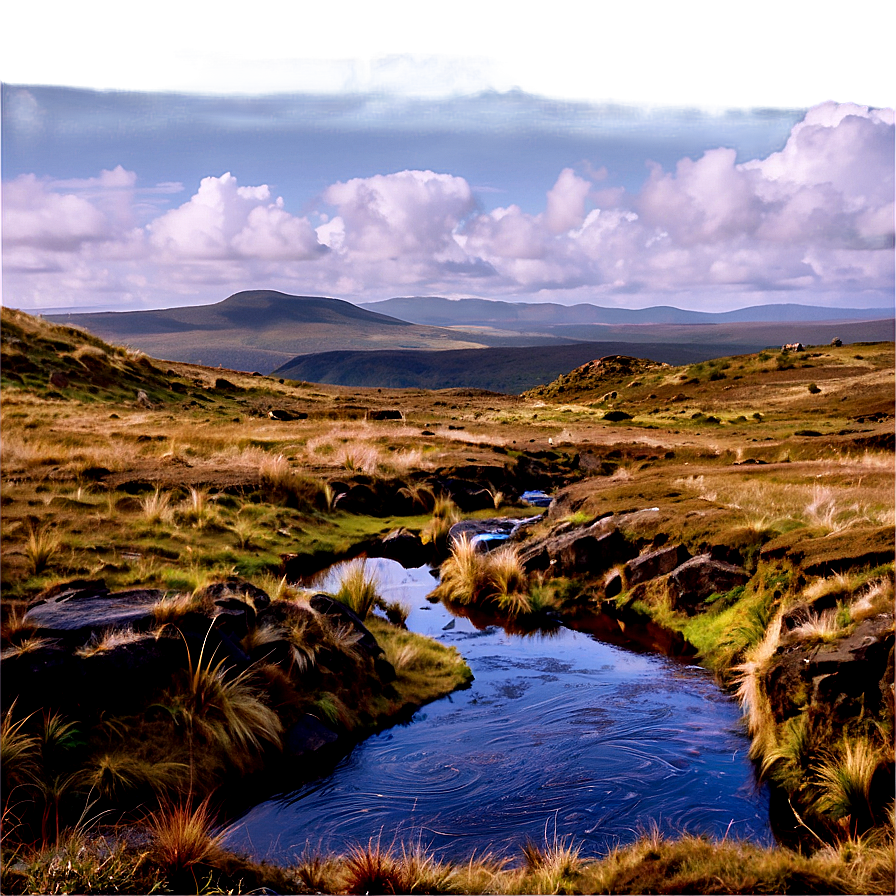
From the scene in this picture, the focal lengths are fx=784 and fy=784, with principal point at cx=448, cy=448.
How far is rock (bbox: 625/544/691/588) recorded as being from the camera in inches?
591

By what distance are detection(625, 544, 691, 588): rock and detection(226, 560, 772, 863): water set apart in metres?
2.94

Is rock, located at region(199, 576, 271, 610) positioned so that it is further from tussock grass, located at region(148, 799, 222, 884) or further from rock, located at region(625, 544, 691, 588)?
rock, located at region(625, 544, 691, 588)

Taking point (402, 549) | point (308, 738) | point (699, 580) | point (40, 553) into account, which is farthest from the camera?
point (402, 549)

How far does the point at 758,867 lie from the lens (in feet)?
19.5

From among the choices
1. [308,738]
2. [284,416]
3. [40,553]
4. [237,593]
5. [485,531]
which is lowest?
[308,738]

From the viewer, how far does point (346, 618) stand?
39.5 feet

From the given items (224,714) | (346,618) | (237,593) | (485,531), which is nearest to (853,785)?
(224,714)

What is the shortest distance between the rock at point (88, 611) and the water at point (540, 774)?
2905 millimetres

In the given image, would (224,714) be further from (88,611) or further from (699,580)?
(699,580)

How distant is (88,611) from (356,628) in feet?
12.5

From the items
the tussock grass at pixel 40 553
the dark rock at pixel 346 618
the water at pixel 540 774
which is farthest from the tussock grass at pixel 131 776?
the tussock grass at pixel 40 553

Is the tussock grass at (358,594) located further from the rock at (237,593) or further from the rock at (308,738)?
the rock at (308,738)

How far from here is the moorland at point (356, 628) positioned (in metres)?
6.48

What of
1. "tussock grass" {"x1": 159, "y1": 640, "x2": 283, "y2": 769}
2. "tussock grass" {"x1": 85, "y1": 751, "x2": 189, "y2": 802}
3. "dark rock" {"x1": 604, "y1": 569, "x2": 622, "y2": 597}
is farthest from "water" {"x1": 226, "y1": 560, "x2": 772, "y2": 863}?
"dark rock" {"x1": 604, "y1": 569, "x2": 622, "y2": 597}
